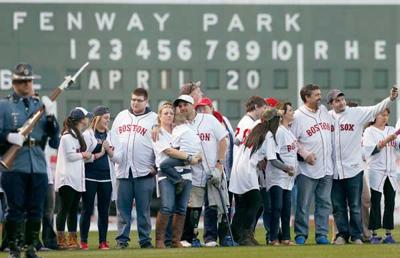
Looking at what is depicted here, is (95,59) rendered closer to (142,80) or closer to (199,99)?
(142,80)

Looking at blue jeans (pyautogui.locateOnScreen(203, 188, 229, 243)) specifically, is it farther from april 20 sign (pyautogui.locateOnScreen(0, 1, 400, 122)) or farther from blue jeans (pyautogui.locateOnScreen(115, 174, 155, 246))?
april 20 sign (pyautogui.locateOnScreen(0, 1, 400, 122))

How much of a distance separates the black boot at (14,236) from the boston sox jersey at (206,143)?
12.6ft

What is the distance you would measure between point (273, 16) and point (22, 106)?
2033cm

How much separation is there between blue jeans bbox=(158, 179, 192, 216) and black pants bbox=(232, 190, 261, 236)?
2.59ft

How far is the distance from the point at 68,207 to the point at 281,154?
98.6 inches

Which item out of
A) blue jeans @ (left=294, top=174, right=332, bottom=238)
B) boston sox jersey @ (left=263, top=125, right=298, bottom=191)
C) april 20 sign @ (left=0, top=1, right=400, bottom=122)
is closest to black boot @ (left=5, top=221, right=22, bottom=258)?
boston sox jersey @ (left=263, top=125, right=298, bottom=191)

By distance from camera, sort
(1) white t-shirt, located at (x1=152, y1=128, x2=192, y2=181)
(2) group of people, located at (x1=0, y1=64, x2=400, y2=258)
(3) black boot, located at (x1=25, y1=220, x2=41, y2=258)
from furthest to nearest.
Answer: (2) group of people, located at (x1=0, y1=64, x2=400, y2=258) < (1) white t-shirt, located at (x1=152, y1=128, x2=192, y2=181) < (3) black boot, located at (x1=25, y1=220, x2=41, y2=258)

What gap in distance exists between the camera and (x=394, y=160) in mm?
19719

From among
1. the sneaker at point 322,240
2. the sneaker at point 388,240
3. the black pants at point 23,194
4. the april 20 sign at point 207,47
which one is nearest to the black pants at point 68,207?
the sneaker at point 322,240

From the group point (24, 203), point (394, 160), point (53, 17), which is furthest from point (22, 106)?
point (53, 17)

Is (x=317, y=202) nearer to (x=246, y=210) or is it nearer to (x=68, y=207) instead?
(x=246, y=210)

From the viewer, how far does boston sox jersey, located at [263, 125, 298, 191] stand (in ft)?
59.9

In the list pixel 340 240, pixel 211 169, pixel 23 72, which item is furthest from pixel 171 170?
pixel 23 72

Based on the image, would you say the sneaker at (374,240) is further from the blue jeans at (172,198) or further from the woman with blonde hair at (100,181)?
the woman with blonde hair at (100,181)
